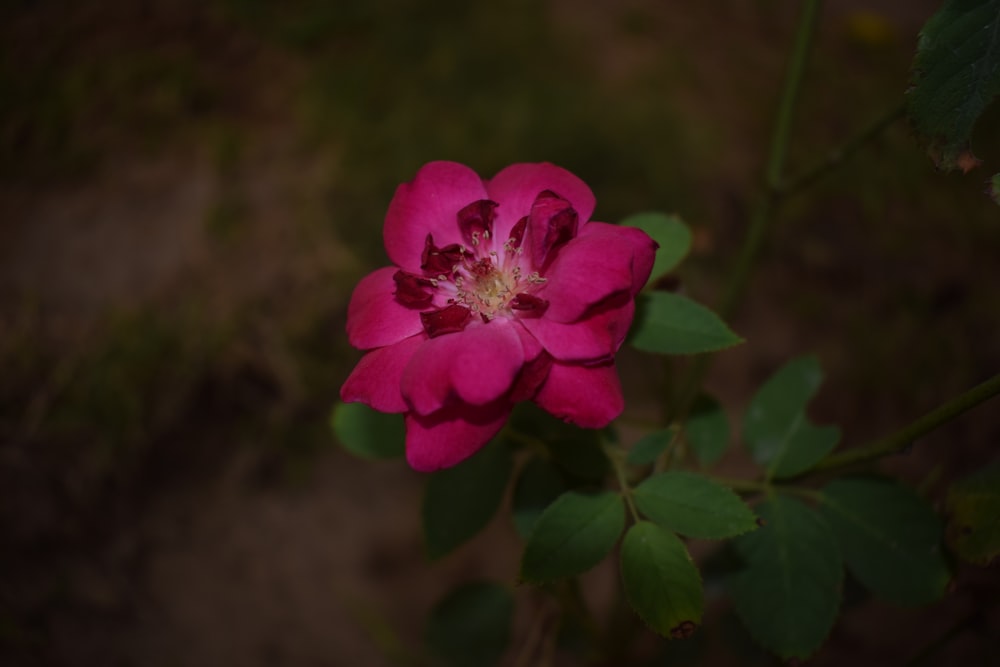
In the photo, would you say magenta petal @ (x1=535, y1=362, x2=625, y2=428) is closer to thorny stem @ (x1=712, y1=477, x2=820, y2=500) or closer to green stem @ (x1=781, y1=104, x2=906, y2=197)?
thorny stem @ (x1=712, y1=477, x2=820, y2=500)

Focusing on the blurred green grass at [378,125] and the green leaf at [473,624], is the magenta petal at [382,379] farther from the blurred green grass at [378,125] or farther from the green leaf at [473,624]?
the blurred green grass at [378,125]

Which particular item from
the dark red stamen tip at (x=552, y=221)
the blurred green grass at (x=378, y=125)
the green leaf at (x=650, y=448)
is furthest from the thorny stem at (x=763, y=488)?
the blurred green grass at (x=378, y=125)

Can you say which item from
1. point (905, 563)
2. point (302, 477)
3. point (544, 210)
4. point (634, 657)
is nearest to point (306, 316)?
point (302, 477)

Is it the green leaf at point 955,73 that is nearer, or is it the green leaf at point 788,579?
the green leaf at point 955,73

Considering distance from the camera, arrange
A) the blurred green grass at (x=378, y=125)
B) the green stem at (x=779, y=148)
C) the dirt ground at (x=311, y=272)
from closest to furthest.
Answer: the green stem at (x=779, y=148) < the dirt ground at (x=311, y=272) < the blurred green grass at (x=378, y=125)

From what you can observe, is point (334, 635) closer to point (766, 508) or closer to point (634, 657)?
point (634, 657)
